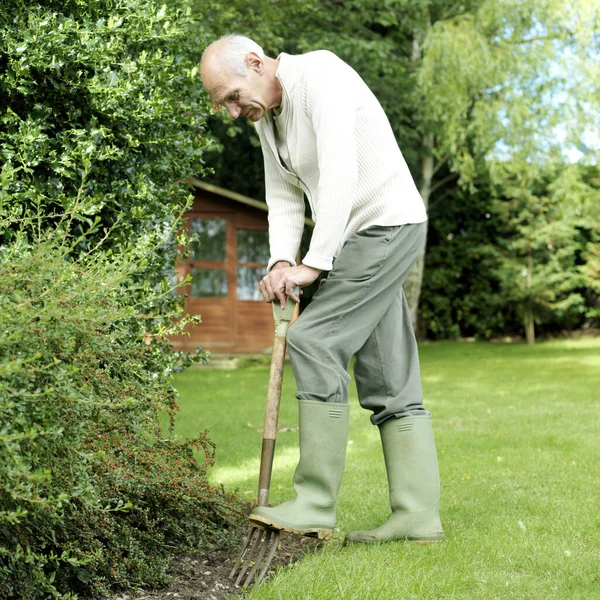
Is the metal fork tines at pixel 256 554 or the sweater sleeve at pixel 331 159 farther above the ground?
the sweater sleeve at pixel 331 159

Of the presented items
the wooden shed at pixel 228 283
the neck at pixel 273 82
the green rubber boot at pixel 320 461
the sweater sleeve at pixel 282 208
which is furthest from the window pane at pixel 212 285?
the green rubber boot at pixel 320 461

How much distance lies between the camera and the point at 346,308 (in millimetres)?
3295

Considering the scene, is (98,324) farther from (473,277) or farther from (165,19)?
(473,277)

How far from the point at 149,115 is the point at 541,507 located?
2552mm

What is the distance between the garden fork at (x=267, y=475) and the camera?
120 inches

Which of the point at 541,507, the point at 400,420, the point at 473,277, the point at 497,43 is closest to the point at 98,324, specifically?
the point at 400,420

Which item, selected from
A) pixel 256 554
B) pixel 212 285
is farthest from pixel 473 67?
pixel 256 554

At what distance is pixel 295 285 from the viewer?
10.8 ft

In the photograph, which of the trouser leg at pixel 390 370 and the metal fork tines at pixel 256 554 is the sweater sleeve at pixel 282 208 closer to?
the trouser leg at pixel 390 370

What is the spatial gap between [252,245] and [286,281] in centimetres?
1429

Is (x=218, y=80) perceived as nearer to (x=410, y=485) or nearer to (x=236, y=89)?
(x=236, y=89)

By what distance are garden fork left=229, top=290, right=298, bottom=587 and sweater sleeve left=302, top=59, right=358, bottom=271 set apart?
1.00 feet

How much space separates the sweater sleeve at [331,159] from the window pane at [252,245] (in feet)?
46.4

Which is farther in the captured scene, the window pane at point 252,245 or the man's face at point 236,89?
the window pane at point 252,245
